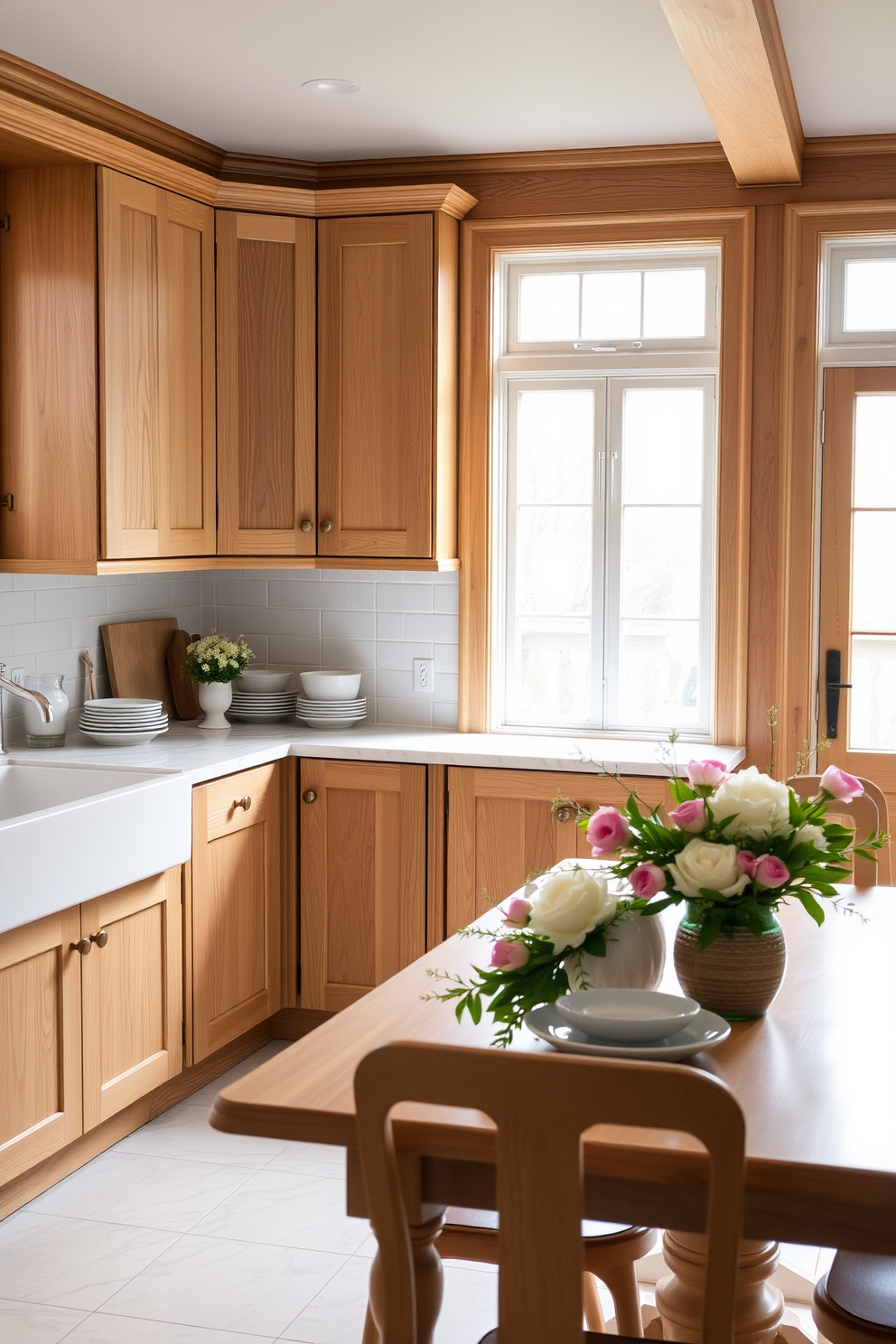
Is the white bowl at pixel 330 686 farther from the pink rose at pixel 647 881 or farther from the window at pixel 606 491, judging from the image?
the pink rose at pixel 647 881

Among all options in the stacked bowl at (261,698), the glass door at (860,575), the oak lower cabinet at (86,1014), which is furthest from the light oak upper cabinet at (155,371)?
the glass door at (860,575)

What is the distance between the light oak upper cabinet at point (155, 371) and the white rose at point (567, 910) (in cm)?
223

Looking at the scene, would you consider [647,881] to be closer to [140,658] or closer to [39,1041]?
[39,1041]

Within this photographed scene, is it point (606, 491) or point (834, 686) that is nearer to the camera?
point (834, 686)

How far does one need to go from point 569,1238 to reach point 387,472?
3.08 m

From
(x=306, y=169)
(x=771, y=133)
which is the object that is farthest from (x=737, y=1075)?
(x=306, y=169)

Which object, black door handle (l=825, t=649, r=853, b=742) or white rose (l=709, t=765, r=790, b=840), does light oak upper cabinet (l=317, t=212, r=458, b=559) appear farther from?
white rose (l=709, t=765, r=790, b=840)

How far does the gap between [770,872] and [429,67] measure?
236cm

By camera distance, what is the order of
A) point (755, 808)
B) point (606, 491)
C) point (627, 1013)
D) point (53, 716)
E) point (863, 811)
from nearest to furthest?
point (627, 1013) → point (755, 808) → point (863, 811) → point (53, 716) → point (606, 491)

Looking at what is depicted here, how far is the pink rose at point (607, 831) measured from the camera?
1845 millimetres

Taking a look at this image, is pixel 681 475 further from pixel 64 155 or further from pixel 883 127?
pixel 64 155

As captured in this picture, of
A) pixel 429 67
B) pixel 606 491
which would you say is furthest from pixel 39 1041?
pixel 429 67

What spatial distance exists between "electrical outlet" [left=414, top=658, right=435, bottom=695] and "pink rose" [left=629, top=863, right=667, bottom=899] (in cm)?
270

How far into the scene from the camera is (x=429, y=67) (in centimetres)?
333
